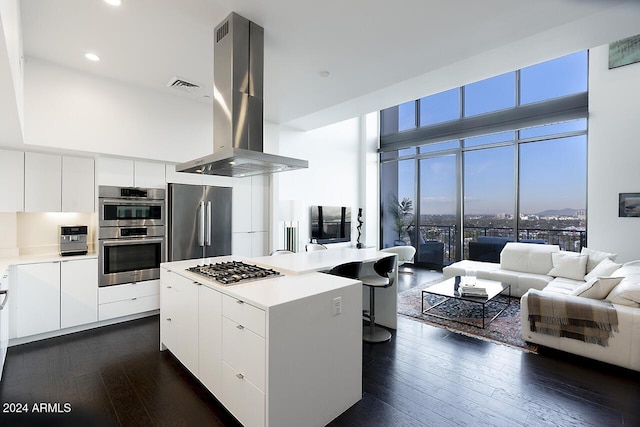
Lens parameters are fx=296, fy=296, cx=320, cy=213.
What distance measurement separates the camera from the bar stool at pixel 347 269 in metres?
2.74

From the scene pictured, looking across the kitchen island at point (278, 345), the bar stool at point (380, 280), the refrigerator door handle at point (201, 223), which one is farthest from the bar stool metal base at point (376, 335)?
the refrigerator door handle at point (201, 223)

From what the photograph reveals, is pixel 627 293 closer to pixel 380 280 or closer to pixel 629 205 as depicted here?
pixel 380 280

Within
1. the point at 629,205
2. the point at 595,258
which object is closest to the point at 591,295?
the point at 595,258

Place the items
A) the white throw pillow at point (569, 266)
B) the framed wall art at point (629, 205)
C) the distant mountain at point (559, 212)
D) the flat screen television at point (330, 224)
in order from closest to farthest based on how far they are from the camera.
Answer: the white throw pillow at point (569, 266), the framed wall art at point (629, 205), the distant mountain at point (559, 212), the flat screen television at point (330, 224)

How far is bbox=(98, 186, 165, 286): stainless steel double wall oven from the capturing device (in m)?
3.58

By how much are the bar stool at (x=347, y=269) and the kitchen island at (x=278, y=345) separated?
36cm

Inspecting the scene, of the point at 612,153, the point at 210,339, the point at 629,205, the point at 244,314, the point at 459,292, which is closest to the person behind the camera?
the point at 244,314

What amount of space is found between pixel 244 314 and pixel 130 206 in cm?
288

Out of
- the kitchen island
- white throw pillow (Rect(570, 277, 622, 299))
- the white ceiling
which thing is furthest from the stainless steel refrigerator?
white throw pillow (Rect(570, 277, 622, 299))

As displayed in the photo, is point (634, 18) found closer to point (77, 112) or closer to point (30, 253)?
point (77, 112)

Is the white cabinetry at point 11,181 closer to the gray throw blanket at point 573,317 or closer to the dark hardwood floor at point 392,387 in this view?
the dark hardwood floor at point 392,387

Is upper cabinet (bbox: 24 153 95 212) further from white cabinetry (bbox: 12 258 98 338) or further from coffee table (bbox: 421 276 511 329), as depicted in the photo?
coffee table (bbox: 421 276 511 329)

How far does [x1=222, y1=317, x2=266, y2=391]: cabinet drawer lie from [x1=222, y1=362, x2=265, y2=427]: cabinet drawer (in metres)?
0.05

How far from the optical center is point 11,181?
3135 millimetres
